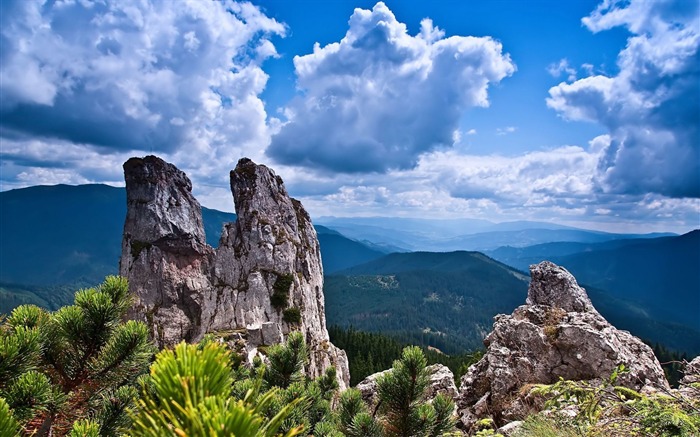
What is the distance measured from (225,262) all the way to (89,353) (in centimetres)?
4675

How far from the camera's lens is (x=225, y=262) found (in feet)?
159

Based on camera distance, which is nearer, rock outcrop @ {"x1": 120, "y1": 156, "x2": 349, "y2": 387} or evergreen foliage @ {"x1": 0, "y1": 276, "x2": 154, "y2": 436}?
evergreen foliage @ {"x1": 0, "y1": 276, "x2": 154, "y2": 436}

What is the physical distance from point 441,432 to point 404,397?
1010mm

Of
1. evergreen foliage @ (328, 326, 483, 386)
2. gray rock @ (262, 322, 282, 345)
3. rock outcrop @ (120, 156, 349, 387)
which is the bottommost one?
evergreen foliage @ (328, 326, 483, 386)

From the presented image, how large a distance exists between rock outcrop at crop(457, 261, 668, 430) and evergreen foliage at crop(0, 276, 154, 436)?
11.4m

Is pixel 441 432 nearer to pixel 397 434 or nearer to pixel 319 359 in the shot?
pixel 397 434

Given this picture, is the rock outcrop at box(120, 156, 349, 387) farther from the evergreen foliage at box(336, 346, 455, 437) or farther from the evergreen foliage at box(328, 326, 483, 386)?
the evergreen foliage at box(336, 346, 455, 437)

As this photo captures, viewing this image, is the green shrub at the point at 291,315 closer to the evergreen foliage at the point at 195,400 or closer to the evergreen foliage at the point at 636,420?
the evergreen foliage at the point at 636,420

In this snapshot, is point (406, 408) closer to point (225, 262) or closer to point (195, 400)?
point (195, 400)

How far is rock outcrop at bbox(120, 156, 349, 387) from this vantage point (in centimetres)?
4431

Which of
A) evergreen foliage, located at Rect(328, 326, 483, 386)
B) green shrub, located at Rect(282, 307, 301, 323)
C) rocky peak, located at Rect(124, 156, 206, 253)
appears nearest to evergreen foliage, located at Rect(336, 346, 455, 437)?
green shrub, located at Rect(282, 307, 301, 323)

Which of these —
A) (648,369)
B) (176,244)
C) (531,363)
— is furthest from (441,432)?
(176,244)

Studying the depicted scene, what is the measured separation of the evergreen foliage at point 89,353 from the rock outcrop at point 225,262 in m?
38.4

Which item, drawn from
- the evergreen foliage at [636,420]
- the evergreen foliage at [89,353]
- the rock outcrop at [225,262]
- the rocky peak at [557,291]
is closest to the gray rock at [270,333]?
the rock outcrop at [225,262]
